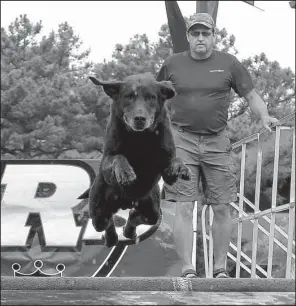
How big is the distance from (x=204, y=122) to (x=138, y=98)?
1.46m

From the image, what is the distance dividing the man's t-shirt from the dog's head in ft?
3.92

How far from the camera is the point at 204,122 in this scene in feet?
18.6

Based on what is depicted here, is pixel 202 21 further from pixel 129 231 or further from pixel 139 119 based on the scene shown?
pixel 139 119

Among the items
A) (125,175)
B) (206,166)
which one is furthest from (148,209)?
(206,166)

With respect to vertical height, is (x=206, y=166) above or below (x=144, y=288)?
above

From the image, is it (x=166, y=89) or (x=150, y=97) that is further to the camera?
(x=166, y=89)

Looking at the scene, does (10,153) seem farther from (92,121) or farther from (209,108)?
(209,108)

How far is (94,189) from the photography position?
4996 mm

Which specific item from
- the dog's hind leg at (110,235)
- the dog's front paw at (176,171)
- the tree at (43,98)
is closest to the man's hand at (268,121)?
the dog's hind leg at (110,235)

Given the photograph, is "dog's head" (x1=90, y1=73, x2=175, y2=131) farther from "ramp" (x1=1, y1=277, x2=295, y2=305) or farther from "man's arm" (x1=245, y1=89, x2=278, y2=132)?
"man's arm" (x1=245, y1=89, x2=278, y2=132)

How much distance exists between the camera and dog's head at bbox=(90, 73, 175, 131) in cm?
417

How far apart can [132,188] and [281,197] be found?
1672cm

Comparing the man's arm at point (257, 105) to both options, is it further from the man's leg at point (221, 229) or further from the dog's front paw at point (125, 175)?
the dog's front paw at point (125, 175)

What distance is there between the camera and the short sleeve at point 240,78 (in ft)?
19.0
